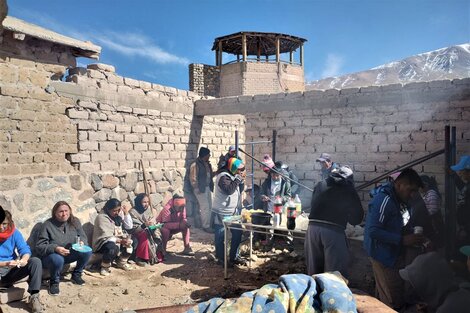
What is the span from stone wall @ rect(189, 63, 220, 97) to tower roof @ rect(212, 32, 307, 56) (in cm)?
185

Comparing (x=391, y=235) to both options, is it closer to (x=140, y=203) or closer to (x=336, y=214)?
(x=336, y=214)

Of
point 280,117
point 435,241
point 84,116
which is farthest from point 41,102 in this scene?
point 435,241

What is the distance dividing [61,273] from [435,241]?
5.38 meters

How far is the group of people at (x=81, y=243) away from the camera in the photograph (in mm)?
4461

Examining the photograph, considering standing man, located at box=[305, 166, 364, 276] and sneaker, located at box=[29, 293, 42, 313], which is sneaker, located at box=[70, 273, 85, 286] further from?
standing man, located at box=[305, 166, 364, 276]

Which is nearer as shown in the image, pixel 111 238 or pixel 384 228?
pixel 384 228

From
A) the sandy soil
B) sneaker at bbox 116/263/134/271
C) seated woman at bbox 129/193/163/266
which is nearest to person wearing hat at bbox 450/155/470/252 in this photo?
the sandy soil

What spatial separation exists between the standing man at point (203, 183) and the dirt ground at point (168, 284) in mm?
1853

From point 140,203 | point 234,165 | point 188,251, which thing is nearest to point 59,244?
point 140,203

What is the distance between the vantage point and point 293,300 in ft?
5.90

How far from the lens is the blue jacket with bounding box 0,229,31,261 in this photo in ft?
14.4

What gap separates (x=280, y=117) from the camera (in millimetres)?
8500

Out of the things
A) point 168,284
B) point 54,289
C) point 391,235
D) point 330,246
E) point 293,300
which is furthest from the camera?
point 168,284

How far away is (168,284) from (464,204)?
169 inches
